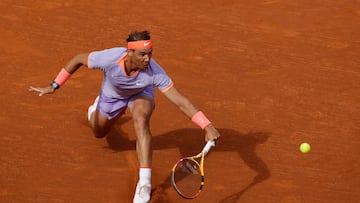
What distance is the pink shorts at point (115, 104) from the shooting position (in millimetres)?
7488

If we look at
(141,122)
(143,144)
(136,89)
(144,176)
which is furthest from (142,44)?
(144,176)

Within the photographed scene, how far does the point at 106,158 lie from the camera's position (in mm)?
7734

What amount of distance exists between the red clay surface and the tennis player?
44 centimetres

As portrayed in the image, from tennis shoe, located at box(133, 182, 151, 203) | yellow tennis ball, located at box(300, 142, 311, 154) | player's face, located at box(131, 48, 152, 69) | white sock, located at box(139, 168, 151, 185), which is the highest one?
player's face, located at box(131, 48, 152, 69)

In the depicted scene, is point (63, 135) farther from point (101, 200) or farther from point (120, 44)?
point (120, 44)

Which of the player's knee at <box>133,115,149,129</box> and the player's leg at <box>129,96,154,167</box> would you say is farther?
the player's knee at <box>133,115,149,129</box>

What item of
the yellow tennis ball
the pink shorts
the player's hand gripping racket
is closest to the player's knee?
the pink shorts

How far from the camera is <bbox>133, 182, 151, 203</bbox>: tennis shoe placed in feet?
22.3

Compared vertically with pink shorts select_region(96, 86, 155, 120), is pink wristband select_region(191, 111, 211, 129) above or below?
above

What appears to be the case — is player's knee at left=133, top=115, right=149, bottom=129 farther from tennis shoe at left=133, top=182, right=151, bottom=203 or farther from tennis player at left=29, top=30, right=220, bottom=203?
tennis shoe at left=133, top=182, right=151, bottom=203

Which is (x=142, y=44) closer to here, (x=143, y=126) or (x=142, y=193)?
(x=143, y=126)

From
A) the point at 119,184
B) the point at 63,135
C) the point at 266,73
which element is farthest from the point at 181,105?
the point at 266,73

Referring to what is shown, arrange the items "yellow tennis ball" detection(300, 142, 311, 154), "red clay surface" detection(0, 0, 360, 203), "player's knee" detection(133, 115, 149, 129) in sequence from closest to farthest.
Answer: "player's knee" detection(133, 115, 149, 129) → "red clay surface" detection(0, 0, 360, 203) → "yellow tennis ball" detection(300, 142, 311, 154)

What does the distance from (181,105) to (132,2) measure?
398 centimetres
